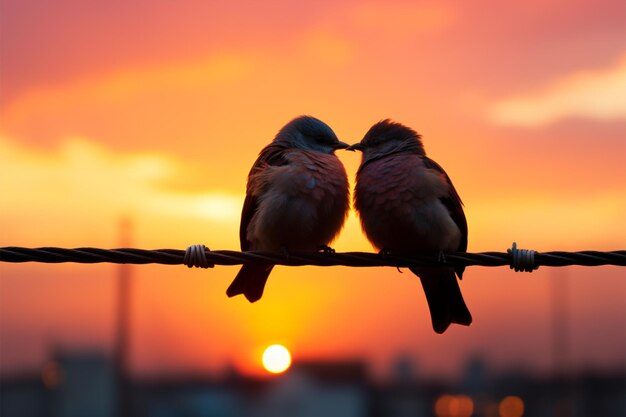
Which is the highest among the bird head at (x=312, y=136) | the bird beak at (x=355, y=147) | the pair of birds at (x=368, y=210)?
the bird head at (x=312, y=136)

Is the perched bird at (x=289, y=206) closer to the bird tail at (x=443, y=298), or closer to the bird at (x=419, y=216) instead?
the bird at (x=419, y=216)

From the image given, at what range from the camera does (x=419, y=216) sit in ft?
19.2

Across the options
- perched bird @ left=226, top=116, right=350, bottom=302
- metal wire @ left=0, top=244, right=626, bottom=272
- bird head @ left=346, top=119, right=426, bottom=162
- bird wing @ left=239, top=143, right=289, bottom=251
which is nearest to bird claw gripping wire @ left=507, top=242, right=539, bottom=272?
metal wire @ left=0, top=244, right=626, bottom=272

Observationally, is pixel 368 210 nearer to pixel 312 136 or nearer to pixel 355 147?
pixel 355 147

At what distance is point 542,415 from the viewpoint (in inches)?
994

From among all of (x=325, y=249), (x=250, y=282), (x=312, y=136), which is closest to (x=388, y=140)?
(x=312, y=136)

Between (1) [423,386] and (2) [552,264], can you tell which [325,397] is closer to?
(1) [423,386]

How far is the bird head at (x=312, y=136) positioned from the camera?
22.4 ft

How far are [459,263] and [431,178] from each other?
4.40 ft

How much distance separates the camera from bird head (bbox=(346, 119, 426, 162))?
6.50 m

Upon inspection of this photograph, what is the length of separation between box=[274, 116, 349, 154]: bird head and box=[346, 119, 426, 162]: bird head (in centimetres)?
21

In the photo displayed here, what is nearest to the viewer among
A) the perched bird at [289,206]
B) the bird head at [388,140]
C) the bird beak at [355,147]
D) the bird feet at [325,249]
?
the perched bird at [289,206]

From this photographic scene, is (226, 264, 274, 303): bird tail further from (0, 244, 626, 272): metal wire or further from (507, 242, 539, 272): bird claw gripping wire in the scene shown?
(507, 242, 539, 272): bird claw gripping wire

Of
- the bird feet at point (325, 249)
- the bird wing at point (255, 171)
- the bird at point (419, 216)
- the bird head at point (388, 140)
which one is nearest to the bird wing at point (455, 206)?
the bird at point (419, 216)
